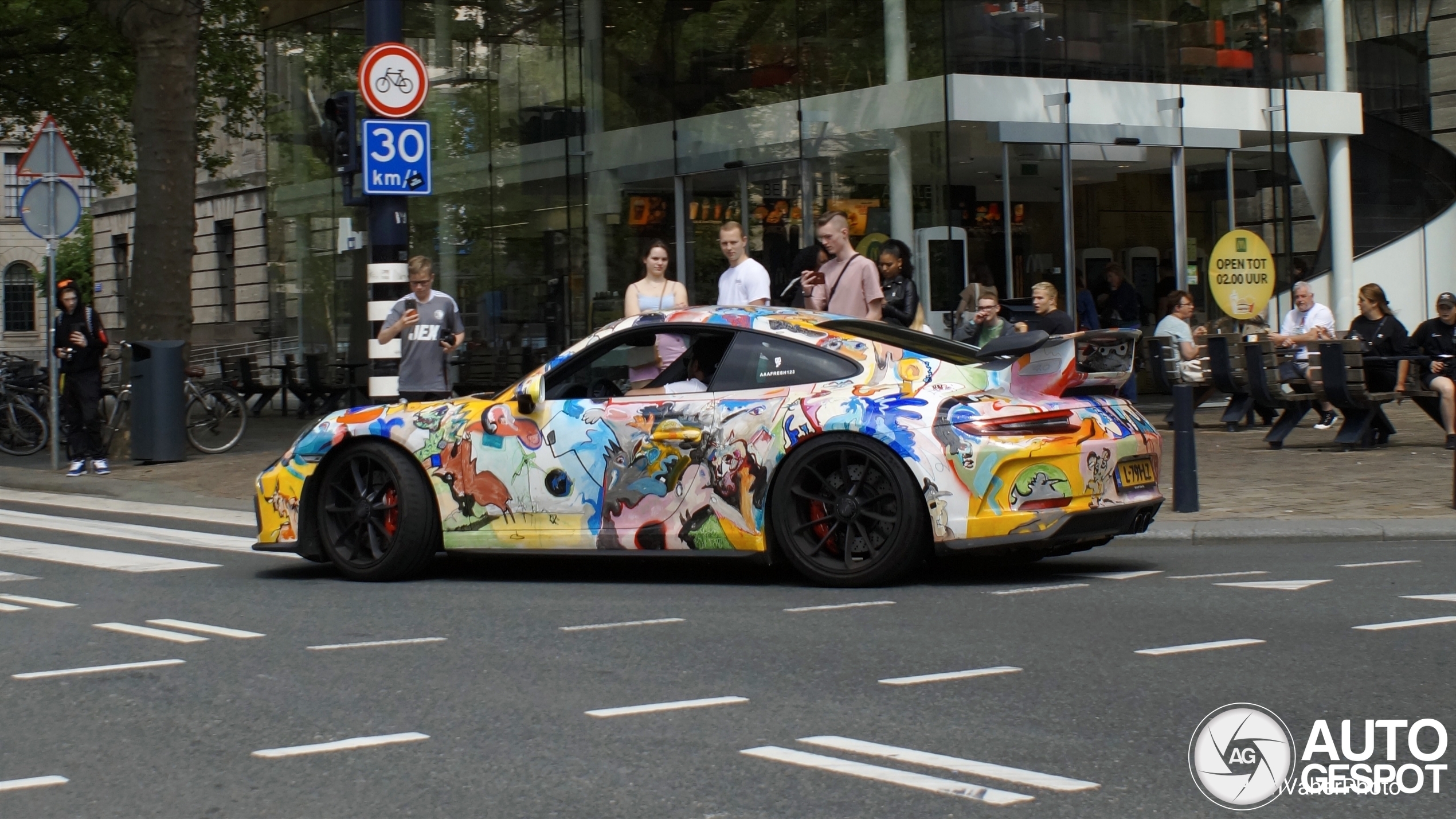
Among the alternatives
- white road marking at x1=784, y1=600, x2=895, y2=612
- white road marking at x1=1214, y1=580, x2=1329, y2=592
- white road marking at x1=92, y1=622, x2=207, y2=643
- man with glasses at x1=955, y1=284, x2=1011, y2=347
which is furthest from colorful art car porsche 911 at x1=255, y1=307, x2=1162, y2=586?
man with glasses at x1=955, y1=284, x2=1011, y2=347

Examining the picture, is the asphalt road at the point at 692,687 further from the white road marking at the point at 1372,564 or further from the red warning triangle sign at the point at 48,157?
the red warning triangle sign at the point at 48,157

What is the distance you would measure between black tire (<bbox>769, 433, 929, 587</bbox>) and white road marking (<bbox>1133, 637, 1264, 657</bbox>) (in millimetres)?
1676

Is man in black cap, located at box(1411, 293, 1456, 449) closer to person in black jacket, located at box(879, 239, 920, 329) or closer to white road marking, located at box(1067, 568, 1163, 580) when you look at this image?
person in black jacket, located at box(879, 239, 920, 329)

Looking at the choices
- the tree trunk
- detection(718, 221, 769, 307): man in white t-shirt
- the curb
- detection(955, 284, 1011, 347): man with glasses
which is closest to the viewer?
the curb

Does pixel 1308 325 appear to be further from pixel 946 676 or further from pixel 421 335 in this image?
pixel 946 676

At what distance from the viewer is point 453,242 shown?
25.4 m

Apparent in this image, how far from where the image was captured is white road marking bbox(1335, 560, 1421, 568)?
8.32 m

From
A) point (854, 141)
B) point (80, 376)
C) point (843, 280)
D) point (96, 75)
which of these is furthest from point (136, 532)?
point (96, 75)

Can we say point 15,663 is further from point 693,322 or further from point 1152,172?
point 1152,172

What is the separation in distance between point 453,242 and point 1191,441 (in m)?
16.5

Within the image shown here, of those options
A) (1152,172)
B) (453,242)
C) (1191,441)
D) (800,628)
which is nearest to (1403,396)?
(1191,441)

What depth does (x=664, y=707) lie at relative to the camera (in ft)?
17.1

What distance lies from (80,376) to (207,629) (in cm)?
1018

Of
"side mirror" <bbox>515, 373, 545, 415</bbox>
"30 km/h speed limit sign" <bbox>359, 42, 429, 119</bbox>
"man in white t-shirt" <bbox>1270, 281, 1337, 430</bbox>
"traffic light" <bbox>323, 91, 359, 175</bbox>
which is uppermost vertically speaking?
"30 km/h speed limit sign" <bbox>359, 42, 429, 119</bbox>
